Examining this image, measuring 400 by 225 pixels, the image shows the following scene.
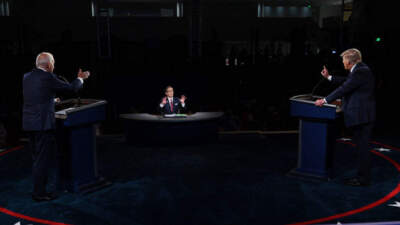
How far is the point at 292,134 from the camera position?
285 inches

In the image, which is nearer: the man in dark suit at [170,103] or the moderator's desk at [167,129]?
the moderator's desk at [167,129]

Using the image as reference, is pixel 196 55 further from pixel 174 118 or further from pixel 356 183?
pixel 356 183

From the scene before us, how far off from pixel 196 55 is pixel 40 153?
577cm

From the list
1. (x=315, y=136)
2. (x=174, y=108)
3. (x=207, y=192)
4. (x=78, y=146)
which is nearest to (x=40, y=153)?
Result: (x=78, y=146)

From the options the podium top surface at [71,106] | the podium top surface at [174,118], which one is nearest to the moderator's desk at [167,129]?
the podium top surface at [174,118]

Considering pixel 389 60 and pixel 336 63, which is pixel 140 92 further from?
pixel 389 60

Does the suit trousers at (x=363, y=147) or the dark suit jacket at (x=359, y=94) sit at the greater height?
the dark suit jacket at (x=359, y=94)

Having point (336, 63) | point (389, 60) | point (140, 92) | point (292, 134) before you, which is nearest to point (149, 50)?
point (140, 92)

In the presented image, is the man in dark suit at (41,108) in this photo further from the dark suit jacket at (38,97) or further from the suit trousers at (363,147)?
the suit trousers at (363,147)

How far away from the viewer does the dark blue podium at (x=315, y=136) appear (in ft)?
14.2

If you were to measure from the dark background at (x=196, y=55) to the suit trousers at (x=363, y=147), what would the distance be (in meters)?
3.56

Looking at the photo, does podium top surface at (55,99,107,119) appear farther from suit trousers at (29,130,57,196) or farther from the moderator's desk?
the moderator's desk

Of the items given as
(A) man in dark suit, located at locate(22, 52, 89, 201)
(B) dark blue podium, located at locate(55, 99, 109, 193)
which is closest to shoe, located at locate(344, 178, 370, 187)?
(B) dark blue podium, located at locate(55, 99, 109, 193)

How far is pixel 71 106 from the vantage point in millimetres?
4371
